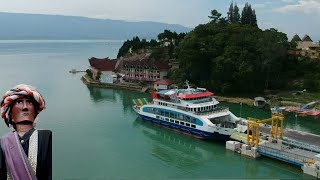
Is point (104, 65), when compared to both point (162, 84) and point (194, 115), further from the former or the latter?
point (194, 115)

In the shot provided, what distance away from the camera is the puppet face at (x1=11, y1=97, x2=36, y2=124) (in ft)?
7.39

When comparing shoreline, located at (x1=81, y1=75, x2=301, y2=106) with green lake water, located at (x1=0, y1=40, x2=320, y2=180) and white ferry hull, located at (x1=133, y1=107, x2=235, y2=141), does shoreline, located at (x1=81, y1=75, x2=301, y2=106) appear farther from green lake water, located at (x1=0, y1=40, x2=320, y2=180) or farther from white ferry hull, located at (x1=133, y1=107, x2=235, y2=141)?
white ferry hull, located at (x1=133, y1=107, x2=235, y2=141)

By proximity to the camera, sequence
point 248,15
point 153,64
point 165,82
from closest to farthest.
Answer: point 165,82 < point 153,64 < point 248,15

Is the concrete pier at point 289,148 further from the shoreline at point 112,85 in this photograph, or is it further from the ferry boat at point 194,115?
the shoreline at point 112,85

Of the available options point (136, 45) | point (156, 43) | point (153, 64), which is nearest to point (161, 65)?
point (153, 64)

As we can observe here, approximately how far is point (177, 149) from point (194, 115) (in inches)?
102

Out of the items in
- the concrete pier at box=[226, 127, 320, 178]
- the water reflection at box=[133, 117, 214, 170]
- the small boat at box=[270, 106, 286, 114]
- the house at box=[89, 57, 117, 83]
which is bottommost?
the water reflection at box=[133, 117, 214, 170]

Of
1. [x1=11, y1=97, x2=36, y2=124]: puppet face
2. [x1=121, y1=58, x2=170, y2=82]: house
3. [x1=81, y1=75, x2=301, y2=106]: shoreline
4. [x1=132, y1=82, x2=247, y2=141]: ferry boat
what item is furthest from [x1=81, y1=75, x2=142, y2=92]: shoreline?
[x1=11, y1=97, x2=36, y2=124]: puppet face

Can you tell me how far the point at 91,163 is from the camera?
59.5 ft

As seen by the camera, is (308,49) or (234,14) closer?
(308,49)

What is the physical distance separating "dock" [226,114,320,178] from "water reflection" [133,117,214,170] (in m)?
1.51

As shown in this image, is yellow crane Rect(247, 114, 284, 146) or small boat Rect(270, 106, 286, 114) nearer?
yellow crane Rect(247, 114, 284, 146)

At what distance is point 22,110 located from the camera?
2260 millimetres

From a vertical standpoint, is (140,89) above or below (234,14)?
below
